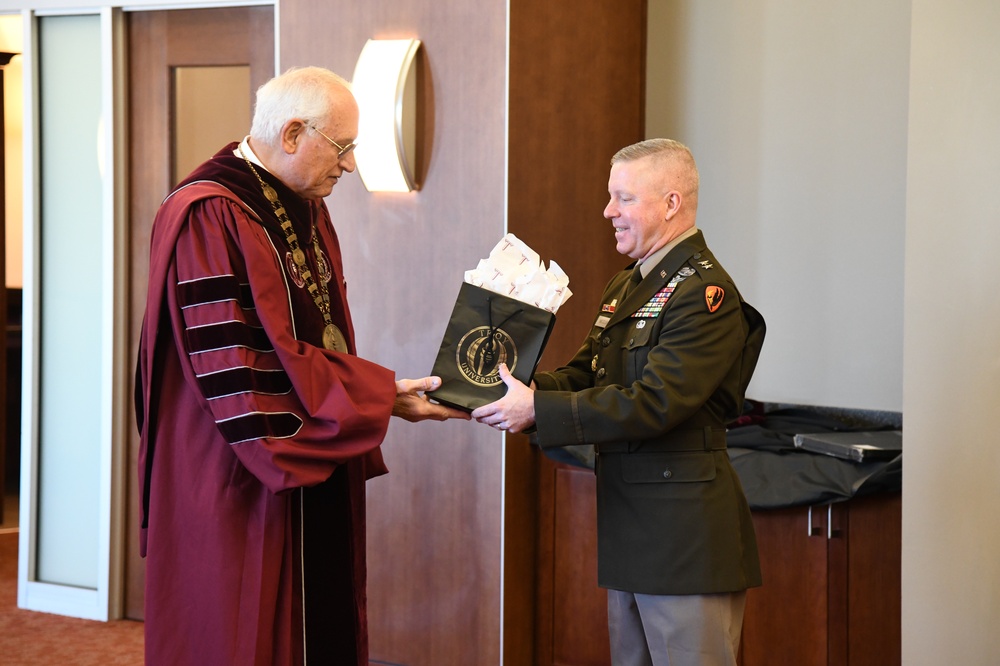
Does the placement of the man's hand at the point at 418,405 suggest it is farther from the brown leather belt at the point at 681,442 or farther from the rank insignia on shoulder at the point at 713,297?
the rank insignia on shoulder at the point at 713,297

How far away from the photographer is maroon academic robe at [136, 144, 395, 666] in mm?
2049

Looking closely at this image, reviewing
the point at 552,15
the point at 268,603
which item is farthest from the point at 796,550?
the point at 552,15

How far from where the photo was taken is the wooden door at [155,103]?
13.0 feet

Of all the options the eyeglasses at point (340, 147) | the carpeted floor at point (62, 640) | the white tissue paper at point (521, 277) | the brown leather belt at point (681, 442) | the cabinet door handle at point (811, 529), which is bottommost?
the carpeted floor at point (62, 640)

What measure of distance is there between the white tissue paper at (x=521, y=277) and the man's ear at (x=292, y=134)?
1.56 ft

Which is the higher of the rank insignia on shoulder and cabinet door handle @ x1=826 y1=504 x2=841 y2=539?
the rank insignia on shoulder

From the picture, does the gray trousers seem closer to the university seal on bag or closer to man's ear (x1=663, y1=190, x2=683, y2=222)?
the university seal on bag

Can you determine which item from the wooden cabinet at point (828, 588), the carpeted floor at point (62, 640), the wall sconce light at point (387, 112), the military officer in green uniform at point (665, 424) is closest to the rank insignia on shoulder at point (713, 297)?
the military officer in green uniform at point (665, 424)

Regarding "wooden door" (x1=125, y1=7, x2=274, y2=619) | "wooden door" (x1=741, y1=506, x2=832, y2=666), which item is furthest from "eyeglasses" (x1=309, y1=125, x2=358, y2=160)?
"wooden door" (x1=125, y1=7, x2=274, y2=619)

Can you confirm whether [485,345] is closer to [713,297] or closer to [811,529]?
[713,297]

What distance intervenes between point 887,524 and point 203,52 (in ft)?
9.71

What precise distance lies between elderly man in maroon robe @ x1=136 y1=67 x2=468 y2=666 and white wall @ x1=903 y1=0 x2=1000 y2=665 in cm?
131

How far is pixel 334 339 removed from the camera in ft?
7.72

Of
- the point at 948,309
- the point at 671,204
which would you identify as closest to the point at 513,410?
the point at 671,204
